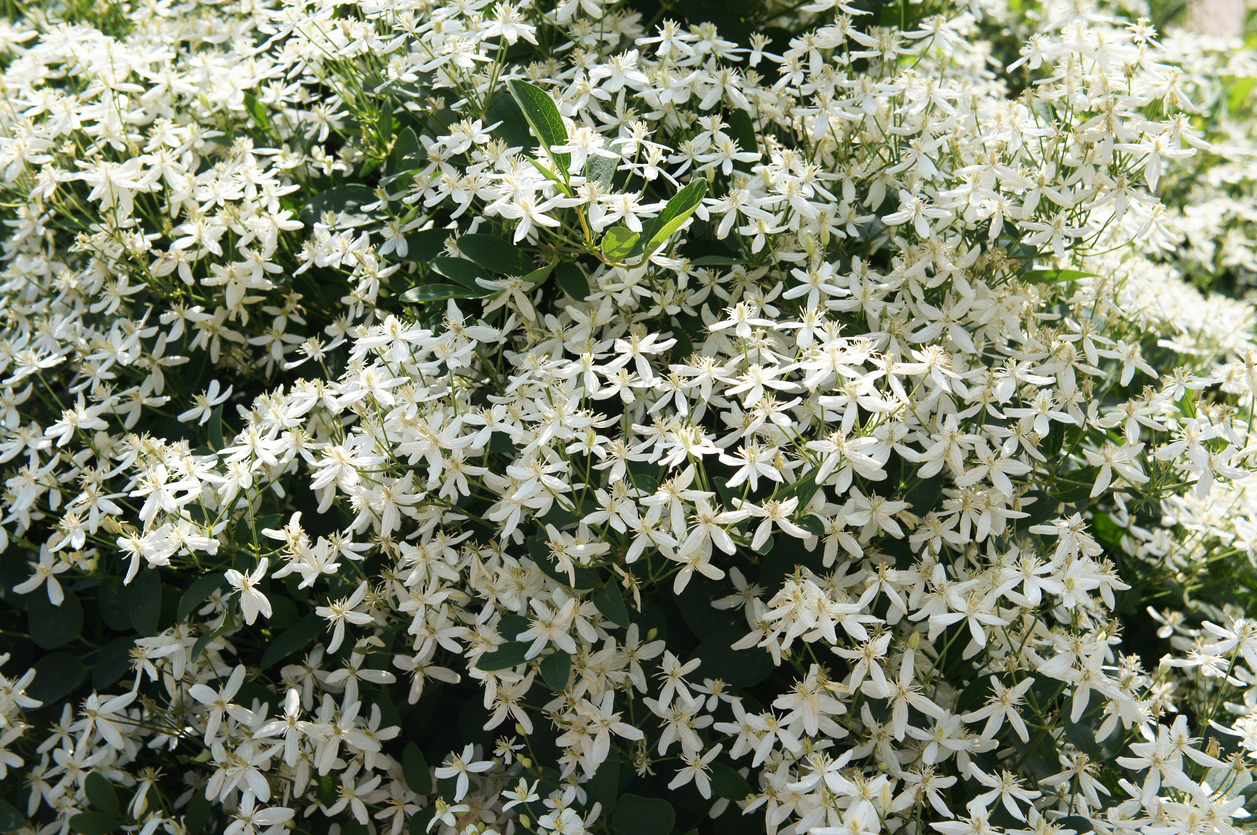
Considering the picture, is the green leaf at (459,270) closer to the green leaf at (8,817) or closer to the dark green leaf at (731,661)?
the dark green leaf at (731,661)

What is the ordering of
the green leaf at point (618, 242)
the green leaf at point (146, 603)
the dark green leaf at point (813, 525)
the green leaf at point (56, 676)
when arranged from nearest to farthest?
the dark green leaf at point (813, 525), the green leaf at point (618, 242), the green leaf at point (146, 603), the green leaf at point (56, 676)

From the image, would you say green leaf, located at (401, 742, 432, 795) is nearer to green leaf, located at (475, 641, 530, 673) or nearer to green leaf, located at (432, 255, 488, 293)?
green leaf, located at (475, 641, 530, 673)

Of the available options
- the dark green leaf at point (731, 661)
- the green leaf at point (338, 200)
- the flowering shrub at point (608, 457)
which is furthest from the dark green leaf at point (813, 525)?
the green leaf at point (338, 200)

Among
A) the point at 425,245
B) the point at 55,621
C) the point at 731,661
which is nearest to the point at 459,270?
the point at 425,245

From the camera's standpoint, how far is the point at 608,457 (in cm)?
131

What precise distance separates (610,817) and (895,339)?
83 cm

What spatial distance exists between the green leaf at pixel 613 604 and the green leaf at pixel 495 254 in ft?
1.60

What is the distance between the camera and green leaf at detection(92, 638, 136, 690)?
1479 millimetres

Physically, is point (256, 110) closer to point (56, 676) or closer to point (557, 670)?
point (56, 676)

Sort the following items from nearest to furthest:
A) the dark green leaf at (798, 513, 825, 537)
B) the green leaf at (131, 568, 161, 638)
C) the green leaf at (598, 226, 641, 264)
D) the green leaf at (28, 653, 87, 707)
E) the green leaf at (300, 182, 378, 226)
→ the dark green leaf at (798, 513, 825, 537), the green leaf at (598, 226, 641, 264), the green leaf at (131, 568, 161, 638), the green leaf at (28, 653, 87, 707), the green leaf at (300, 182, 378, 226)

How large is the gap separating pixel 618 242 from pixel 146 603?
0.92m

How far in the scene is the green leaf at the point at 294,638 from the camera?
1.33 meters

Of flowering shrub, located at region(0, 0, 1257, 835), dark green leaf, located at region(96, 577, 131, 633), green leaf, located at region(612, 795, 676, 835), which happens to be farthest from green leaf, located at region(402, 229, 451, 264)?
green leaf, located at region(612, 795, 676, 835)

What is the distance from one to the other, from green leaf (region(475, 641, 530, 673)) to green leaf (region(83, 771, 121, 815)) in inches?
25.4
